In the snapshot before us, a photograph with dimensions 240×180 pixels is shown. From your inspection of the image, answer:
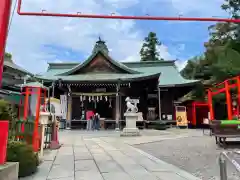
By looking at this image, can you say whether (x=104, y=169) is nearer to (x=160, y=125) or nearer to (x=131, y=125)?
(x=131, y=125)

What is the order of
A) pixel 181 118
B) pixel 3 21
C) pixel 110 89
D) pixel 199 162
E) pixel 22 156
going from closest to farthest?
pixel 3 21 → pixel 22 156 → pixel 199 162 → pixel 181 118 → pixel 110 89

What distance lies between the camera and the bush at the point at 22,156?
172 inches

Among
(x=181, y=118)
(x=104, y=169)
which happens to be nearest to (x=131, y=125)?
(x=181, y=118)

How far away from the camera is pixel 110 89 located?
65.4ft

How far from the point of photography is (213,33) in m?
29.5

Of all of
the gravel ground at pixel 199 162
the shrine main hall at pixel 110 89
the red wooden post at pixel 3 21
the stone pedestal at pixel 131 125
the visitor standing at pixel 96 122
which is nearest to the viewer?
the red wooden post at pixel 3 21

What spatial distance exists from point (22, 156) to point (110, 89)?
15.6 meters

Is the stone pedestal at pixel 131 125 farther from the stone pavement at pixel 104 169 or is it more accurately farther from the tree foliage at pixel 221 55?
the tree foliage at pixel 221 55

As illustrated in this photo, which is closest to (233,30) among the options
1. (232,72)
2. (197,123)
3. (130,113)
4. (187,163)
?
(232,72)


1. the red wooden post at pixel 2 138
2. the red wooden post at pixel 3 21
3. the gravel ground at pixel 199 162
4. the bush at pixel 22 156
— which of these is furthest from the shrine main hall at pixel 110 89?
the red wooden post at pixel 2 138

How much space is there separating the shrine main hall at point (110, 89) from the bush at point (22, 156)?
1362 centimetres

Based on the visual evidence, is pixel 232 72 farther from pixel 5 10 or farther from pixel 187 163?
pixel 5 10

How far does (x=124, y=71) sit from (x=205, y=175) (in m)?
Answer: 16.2

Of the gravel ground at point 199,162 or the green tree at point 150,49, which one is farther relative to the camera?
the green tree at point 150,49
